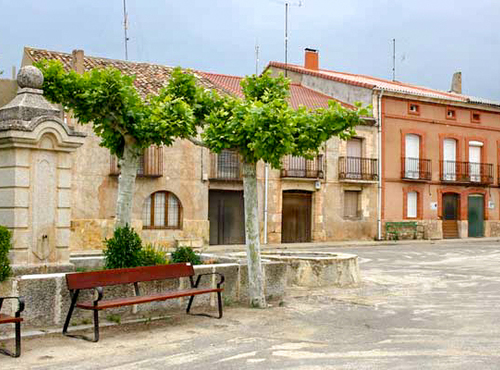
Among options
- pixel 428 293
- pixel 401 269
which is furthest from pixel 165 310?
pixel 401 269

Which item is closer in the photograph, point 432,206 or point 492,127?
point 432,206

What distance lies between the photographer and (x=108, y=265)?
9227 millimetres

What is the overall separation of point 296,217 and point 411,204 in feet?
21.5

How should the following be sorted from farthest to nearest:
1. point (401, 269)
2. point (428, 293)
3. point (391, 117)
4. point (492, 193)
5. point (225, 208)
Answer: point (492, 193) < point (391, 117) < point (225, 208) < point (401, 269) < point (428, 293)

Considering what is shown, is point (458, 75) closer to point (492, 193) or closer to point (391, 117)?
point (492, 193)

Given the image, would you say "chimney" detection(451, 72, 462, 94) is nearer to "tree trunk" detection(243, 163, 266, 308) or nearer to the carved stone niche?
"tree trunk" detection(243, 163, 266, 308)

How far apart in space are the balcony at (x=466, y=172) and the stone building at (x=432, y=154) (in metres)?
0.05

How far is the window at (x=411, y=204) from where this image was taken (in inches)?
1229

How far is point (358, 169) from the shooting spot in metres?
29.5

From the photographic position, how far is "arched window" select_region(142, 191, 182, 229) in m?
24.1

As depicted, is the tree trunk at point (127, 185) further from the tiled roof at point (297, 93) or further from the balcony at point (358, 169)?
the balcony at point (358, 169)

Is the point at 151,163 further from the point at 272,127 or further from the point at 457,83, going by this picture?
the point at 457,83

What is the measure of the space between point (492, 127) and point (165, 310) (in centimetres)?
2963

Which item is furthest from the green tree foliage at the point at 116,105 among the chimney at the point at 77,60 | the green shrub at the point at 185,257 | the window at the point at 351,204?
the window at the point at 351,204
